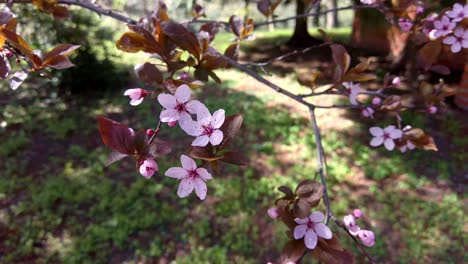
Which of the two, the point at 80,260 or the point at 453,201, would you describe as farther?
the point at 453,201

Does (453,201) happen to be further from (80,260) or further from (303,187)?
(80,260)

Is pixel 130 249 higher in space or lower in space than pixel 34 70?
lower

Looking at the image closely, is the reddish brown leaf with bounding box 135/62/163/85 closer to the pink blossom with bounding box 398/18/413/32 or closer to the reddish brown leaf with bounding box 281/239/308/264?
the reddish brown leaf with bounding box 281/239/308/264

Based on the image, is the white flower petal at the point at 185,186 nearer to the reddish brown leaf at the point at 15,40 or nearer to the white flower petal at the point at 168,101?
the white flower petal at the point at 168,101

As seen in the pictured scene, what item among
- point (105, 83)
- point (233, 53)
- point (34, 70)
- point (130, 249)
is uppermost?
point (34, 70)

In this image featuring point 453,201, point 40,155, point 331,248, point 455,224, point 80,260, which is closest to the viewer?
point 331,248

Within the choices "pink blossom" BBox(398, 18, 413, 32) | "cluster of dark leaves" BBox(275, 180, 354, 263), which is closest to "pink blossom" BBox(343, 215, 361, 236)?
"cluster of dark leaves" BBox(275, 180, 354, 263)

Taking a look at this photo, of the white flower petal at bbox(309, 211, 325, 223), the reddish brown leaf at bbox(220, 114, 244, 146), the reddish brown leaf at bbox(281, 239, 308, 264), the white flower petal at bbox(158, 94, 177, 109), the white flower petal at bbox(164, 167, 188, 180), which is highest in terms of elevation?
the white flower petal at bbox(158, 94, 177, 109)

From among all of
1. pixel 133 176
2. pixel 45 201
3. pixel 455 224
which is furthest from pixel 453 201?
pixel 45 201
